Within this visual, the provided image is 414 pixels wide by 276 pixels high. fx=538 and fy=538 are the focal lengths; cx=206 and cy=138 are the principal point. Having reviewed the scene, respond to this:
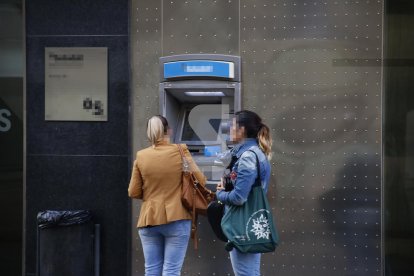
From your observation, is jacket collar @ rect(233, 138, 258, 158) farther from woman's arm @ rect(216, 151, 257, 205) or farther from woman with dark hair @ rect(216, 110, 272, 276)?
woman's arm @ rect(216, 151, 257, 205)

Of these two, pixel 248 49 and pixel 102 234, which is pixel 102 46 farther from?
pixel 102 234

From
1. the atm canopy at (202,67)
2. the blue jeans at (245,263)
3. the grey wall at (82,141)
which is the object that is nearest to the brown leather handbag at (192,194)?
the blue jeans at (245,263)

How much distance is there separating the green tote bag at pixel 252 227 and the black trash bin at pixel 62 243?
7.18 feet

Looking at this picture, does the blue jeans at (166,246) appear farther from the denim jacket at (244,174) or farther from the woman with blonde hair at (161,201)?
the denim jacket at (244,174)

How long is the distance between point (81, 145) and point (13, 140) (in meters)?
0.78

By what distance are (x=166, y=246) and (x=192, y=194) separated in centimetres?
45

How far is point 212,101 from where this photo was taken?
17.4ft

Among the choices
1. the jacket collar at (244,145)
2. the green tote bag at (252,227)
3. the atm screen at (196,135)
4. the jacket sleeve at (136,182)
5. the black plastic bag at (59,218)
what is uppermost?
the atm screen at (196,135)

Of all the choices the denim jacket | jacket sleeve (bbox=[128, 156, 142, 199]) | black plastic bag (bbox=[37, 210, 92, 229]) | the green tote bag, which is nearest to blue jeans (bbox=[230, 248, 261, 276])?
the green tote bag

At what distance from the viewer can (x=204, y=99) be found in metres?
5.30

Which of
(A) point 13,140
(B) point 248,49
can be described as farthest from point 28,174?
(B) point 248,49

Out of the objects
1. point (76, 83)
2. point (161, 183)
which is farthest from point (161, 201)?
point (76, 83)

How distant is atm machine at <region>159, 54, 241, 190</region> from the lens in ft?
16.7

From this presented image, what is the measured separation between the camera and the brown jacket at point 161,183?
407cm
